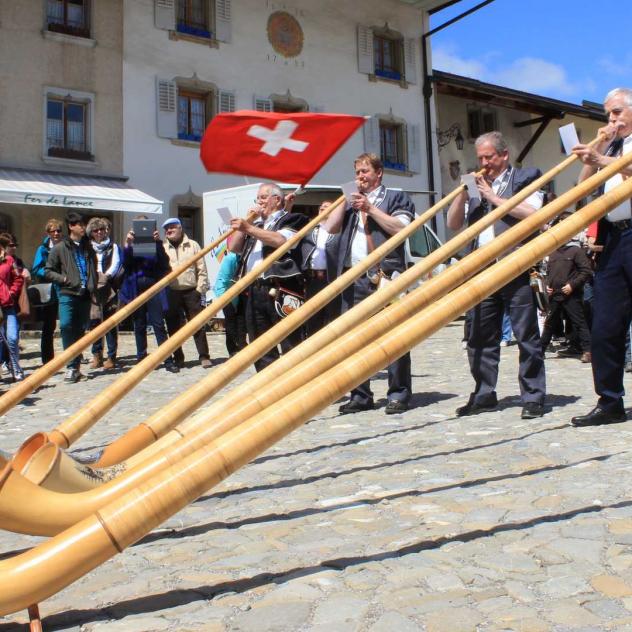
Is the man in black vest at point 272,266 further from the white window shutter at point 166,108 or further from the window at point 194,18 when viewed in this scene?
the window at point 194,18

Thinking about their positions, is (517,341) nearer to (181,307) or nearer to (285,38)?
(181,307)

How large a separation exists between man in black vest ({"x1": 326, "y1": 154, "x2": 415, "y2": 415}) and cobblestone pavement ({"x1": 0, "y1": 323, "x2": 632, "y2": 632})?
1097mm

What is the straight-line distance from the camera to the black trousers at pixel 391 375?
670cm

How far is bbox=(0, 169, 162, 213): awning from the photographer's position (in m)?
19.3

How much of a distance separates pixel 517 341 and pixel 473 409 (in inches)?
22.0

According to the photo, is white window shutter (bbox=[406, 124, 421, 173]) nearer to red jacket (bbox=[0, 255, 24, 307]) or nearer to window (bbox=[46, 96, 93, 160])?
window (bbox=[46, 96, 93, 160])

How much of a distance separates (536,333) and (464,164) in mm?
24306

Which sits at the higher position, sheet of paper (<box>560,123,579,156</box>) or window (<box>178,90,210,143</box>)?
window (<box>178,90,210,143</box>)

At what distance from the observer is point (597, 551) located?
2945 mm

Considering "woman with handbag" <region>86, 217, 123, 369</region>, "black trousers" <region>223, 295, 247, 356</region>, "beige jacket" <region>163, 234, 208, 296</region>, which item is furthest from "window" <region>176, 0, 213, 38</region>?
"black trousers" <region>223, 295, 247, 356</region>

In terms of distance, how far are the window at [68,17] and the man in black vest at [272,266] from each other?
52.1 ft

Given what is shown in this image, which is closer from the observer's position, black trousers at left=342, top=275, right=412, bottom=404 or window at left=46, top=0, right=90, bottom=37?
black trousers at left=342, top=275, right=412, bottom=404

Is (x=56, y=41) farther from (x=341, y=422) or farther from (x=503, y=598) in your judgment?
(x=503, y=598)

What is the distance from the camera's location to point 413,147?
27750 mm
